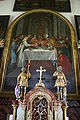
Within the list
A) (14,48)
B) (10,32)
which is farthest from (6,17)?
(14,48)

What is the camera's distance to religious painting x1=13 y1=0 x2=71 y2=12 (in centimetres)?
748

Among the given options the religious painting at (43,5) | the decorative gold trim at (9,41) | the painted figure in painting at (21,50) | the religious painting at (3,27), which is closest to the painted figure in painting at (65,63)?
the decorative gold trim at (9,41)

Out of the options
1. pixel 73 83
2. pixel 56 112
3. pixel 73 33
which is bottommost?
pixel 56 112

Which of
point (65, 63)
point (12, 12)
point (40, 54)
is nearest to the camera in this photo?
point (65, 63)

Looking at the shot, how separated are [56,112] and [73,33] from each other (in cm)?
285

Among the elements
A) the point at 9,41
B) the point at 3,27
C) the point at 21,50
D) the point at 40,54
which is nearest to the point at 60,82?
Answer: the point at 40,54

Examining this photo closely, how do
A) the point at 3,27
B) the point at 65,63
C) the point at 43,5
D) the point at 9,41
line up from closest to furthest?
1. the point at 65,63
2. the point at 9,41
3. the point at 3,27
4. the point at 43,5

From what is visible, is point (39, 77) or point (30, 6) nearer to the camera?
point (39, 77)

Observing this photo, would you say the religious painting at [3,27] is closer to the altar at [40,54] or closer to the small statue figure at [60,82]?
the altar at [40,54]

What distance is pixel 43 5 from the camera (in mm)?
7633

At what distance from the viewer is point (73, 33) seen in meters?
6.57

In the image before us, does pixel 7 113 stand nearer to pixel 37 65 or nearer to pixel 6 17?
pixel 37 65

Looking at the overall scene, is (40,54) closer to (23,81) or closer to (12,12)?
(23,81)

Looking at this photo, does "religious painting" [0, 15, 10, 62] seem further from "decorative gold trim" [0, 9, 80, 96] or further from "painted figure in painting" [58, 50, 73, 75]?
"painted figure in painting" [58, 50, 73, 75]
